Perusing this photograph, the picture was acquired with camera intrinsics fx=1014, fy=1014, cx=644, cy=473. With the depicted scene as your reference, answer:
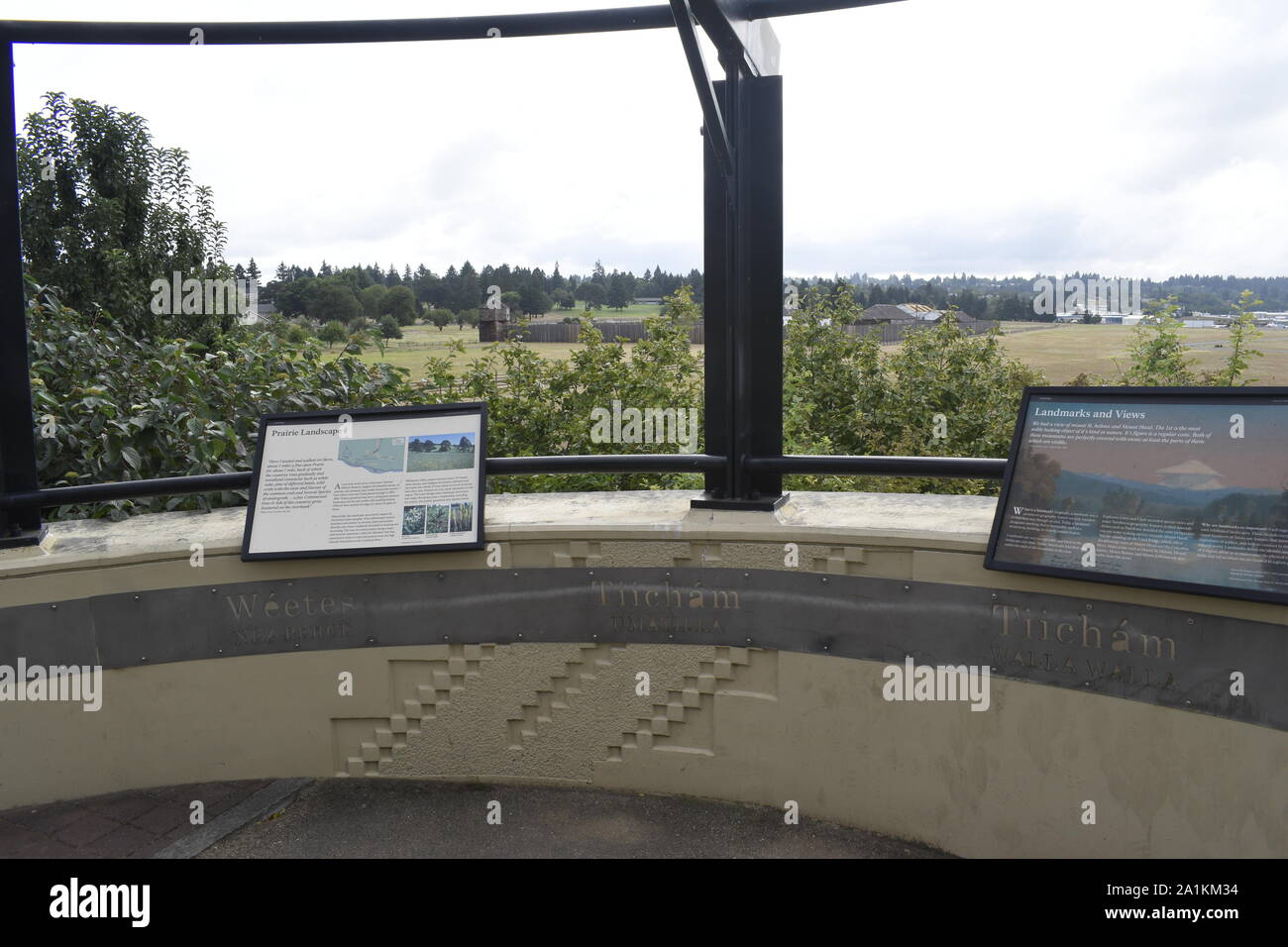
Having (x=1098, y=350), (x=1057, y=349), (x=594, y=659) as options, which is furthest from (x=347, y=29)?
(x=1098, y=350)

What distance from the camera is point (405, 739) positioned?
13.1 feet

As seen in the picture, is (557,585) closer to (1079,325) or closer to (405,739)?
(405,739)

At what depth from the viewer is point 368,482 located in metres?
4.00

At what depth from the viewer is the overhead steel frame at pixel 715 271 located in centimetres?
379

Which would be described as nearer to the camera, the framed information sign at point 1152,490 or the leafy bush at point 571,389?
the framed information sign at point 1152,490

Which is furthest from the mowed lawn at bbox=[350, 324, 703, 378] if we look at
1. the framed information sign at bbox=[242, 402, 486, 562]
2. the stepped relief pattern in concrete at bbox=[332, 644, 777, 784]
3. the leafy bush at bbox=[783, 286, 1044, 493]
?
the stepped relief pattern in concrete at bbox=[332, 644, 777, 784]

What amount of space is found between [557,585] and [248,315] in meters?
4.05

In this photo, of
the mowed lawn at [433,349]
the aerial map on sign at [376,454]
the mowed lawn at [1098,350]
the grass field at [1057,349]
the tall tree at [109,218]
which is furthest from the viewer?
the tall tree at [109,218]

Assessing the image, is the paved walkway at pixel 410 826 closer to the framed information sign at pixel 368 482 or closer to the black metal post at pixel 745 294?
the framed information sign at pixel 368 482

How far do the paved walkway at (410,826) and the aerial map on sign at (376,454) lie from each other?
1.26 meters

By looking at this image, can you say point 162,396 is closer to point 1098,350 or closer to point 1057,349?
point 1057,349

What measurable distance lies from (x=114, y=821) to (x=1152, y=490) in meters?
3.82

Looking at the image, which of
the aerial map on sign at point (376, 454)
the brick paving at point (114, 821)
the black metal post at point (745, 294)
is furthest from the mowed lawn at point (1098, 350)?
the brick paving at point (114, 821)

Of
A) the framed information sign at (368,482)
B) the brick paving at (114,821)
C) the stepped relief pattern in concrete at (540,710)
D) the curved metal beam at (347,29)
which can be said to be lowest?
the brick paving at (114,821)
